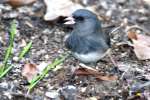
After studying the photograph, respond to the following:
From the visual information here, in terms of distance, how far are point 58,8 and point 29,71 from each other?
3.05 feet

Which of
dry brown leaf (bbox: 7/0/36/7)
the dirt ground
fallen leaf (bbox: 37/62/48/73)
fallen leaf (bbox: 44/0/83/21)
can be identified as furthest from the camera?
dry brown leaf (bbox: 7/0/36/7)

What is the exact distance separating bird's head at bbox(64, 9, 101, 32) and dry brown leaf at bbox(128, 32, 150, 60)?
446mm

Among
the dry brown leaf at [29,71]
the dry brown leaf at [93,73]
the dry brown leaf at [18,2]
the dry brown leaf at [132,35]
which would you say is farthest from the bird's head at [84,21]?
the dry brown leaf at [18,2]

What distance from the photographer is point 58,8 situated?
446cm

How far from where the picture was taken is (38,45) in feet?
13.5

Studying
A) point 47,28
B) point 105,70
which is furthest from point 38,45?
point 105,70

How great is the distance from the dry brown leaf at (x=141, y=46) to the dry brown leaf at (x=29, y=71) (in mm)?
799

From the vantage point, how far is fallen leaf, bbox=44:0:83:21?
4387 mm

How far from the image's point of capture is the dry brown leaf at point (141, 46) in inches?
157

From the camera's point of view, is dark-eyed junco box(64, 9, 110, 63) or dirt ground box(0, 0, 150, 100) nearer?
dirt ground box(0, 0, 150, 100)

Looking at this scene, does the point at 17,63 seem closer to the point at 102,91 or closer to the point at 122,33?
the point at 102,91

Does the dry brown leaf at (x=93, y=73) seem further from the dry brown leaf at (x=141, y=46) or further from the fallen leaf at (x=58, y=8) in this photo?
the fallen leaf at (x=58, y=8)

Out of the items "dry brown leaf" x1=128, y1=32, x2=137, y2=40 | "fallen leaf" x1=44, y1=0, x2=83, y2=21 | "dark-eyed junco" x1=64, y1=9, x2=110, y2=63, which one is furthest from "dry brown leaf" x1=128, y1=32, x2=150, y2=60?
"fallen leaf" x1=44, y1=0, x2=83, y2=21

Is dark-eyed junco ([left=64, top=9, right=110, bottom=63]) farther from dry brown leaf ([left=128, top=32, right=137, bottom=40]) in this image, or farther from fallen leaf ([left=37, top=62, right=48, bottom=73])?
dry brown leaf ([left=128, top=32, right=137, bottom=40])
